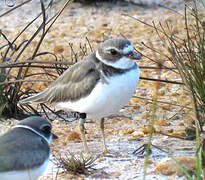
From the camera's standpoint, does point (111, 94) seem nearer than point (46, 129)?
No

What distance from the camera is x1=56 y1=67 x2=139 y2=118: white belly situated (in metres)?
4.20

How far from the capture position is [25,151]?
10.8 feet

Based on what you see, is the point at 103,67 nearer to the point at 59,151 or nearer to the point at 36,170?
the point at 59,151

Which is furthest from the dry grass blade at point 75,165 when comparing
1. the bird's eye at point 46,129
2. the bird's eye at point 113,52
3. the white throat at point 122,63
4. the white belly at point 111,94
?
the bird's eye at point 113,52

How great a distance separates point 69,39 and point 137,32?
1.10m

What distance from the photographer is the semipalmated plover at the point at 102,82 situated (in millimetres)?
4223

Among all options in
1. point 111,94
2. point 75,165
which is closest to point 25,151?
point 75,165

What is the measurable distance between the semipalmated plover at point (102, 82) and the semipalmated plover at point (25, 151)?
0.77 meters

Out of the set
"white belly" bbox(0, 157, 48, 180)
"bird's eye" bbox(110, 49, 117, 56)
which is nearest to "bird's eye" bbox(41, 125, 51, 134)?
"white belly" bbox(0, 157, 48, 180)

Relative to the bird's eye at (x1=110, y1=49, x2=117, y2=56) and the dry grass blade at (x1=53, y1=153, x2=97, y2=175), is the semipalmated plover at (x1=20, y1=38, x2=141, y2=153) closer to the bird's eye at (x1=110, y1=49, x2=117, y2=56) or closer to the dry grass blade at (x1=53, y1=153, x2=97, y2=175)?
the bird's eye at (x1=110, y1=49, x2=117, y2=56)

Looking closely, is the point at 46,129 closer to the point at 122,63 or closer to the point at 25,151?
the point at 25,151

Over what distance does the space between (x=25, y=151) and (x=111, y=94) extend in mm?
1111

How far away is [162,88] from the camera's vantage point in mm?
6309

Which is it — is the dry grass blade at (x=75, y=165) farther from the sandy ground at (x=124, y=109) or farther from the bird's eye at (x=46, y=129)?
the bird's eye at (x=46, y=129)
